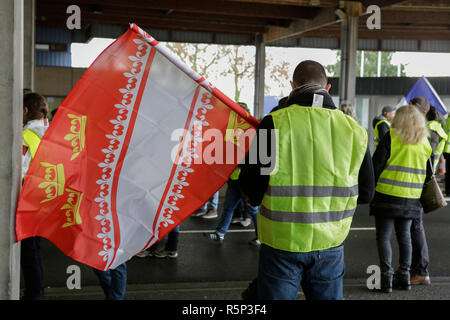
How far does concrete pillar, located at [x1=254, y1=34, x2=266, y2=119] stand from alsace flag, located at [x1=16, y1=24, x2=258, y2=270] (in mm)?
20693

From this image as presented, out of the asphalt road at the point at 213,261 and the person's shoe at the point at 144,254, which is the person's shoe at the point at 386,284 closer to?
the asphalt road at the point at 213,261

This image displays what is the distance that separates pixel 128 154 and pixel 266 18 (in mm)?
18585

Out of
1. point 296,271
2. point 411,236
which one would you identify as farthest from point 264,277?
point 411,236

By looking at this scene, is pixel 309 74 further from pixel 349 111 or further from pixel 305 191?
pixel 349 111

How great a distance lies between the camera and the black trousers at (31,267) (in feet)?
14.4

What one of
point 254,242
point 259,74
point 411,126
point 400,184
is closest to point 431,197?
point 400,184

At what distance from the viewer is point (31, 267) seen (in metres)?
4.42

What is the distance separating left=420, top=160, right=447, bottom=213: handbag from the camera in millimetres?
5469

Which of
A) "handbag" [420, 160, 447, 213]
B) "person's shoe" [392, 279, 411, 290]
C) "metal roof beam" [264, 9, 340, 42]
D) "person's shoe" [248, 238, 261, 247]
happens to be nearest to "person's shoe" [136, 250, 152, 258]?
"person's shoe" [248, 238, 261, 247]

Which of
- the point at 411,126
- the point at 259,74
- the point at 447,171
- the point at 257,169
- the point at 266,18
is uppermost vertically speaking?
the point at 266,18

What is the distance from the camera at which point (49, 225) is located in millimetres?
3281
